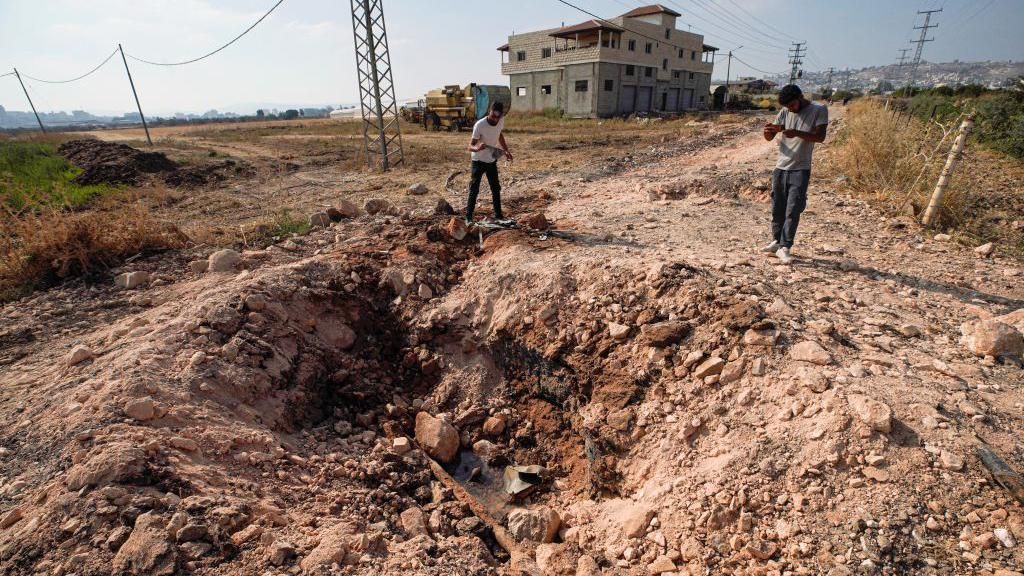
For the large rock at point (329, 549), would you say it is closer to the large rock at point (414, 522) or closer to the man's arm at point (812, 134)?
the large rock at point (414, 522)

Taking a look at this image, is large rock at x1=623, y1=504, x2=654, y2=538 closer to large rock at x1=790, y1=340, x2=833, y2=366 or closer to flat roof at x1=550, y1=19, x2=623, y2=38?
large rock at x1=790, y1=340, x2=833, y2=366

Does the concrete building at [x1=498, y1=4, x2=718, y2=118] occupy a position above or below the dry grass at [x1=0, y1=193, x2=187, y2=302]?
above

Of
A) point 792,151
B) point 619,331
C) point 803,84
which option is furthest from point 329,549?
point 803,84

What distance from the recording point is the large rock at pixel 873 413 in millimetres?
2287

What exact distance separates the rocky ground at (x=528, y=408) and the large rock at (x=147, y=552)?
0.01 meters

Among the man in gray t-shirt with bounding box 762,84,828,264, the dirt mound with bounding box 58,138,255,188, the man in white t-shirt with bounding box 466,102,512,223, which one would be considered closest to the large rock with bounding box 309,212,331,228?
the man in white t-shirt with bounding box 466,102,512,223

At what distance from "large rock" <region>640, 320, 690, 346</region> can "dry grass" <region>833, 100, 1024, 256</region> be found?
3901mm

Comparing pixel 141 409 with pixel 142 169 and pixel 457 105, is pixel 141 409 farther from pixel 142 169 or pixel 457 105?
pixel 457 105

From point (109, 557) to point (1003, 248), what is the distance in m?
7.47

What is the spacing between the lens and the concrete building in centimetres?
2653

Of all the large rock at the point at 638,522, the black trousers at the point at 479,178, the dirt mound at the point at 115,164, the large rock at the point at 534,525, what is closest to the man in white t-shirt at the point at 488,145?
the black trousers at the point at 479,178

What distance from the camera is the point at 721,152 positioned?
12438 mm

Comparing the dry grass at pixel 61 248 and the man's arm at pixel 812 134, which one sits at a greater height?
the man's arm at pixel 812 134

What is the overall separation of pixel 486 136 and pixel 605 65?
24.1 m
